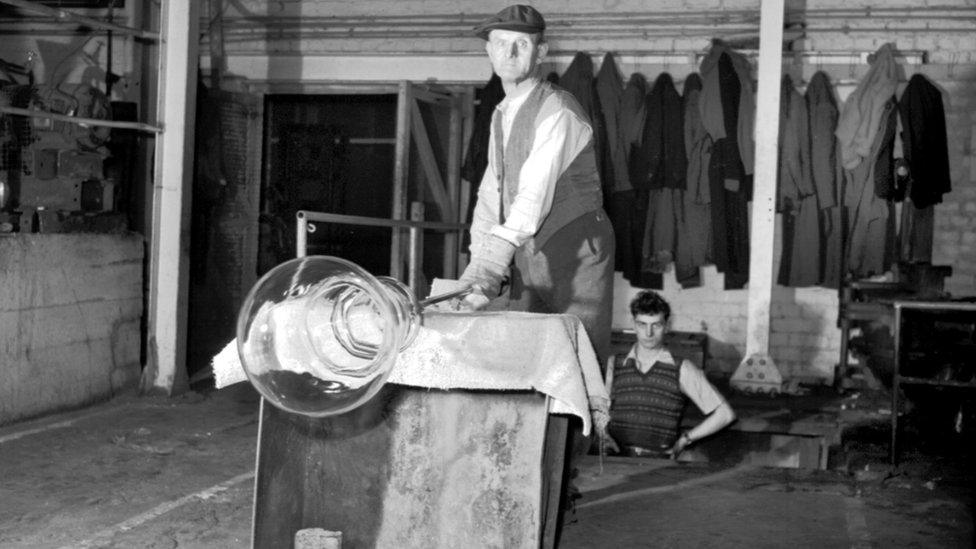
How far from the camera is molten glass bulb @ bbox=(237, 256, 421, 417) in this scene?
2471 millimetres

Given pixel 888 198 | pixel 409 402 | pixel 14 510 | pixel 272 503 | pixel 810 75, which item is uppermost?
pixel 810 75

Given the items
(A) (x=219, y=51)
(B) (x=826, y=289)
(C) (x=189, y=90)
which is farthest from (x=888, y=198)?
(A) (x=219, y=51)

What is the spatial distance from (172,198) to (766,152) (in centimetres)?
375

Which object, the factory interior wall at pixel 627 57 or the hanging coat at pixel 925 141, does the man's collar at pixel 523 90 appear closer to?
the factory interior wall at pixel 627 57

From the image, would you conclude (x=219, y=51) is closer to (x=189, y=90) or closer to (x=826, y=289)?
(x=189, y=90)

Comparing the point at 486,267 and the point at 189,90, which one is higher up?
the point at 189,90

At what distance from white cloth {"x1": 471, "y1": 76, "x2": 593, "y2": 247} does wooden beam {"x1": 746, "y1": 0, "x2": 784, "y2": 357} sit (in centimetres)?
417

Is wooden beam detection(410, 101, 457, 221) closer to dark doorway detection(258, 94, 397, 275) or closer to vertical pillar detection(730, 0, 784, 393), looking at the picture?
dark doorway detection(258, 94, 397, 275)

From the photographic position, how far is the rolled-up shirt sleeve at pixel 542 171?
2992mm

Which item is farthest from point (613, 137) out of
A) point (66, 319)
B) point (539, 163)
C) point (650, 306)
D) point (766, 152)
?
point (539, 163)

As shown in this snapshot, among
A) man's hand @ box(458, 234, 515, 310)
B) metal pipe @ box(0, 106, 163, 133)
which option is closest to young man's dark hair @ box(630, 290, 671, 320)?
man's hand @ box(458, 234, 515, 310)

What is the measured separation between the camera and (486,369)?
2574mm

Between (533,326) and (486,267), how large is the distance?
0.40 m

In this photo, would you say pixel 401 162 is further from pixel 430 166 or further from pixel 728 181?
pixel 728 181
